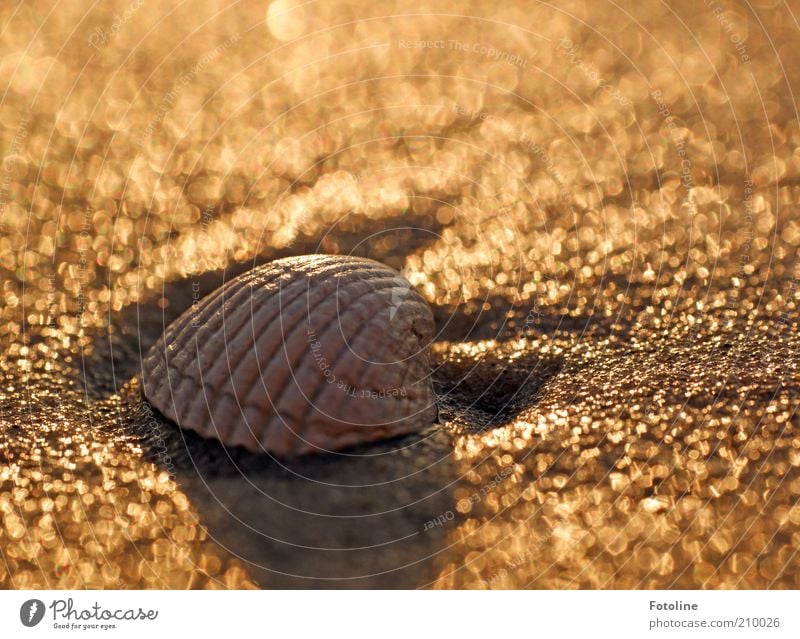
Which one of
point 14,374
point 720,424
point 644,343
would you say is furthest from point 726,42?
point 14,374

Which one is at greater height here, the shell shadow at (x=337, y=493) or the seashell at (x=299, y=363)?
the seashell at (x=299, y=363)

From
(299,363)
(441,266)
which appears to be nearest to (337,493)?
(299,363)

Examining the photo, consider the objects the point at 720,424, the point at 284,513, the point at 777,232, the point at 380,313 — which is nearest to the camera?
the point at 284,513

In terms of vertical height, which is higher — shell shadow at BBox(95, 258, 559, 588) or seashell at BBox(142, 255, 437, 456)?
seashell at BBox(142, 255, 437, 456)

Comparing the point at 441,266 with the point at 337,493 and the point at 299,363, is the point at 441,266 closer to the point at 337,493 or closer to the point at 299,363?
the point at 299,363

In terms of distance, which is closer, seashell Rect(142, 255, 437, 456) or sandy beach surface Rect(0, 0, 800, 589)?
sandy beach surface Rect(0, 0, 800, 589)

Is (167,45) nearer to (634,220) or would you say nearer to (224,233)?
(224,233)

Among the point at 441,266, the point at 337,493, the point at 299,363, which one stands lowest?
the point at 337,493

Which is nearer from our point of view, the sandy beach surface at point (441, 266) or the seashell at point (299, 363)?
the sandy beach surface at point (441, 266)
